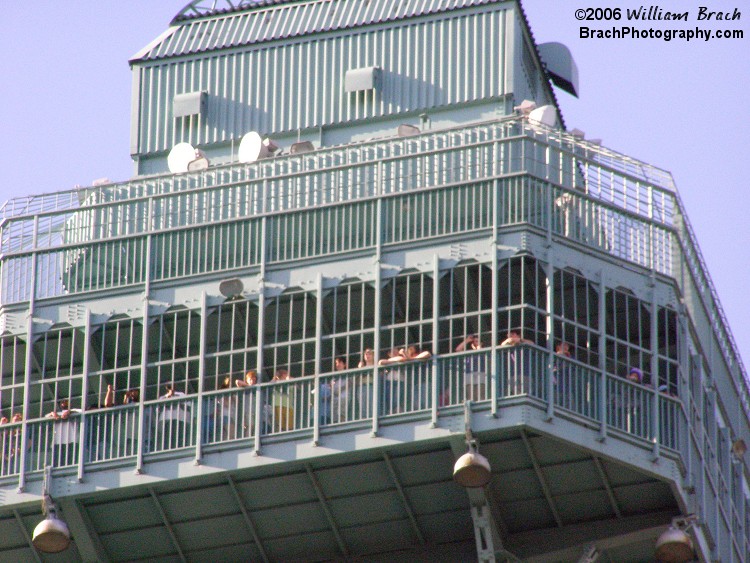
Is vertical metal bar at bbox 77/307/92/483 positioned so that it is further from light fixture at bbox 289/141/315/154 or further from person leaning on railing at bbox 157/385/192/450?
light fixture at bbox 289/141/315/154

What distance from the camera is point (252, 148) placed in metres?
47.3

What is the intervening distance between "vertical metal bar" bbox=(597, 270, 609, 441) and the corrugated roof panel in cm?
945

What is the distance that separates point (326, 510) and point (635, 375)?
19.7ft

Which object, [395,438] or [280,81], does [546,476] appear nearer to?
[395,438]

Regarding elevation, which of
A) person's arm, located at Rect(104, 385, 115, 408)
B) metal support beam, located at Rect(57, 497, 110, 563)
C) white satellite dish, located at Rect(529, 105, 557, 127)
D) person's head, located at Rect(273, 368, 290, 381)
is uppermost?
white satellite dish, located at Rect(529, 105, 557, 127)

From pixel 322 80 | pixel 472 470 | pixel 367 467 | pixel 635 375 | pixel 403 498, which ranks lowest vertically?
pixel 472 470

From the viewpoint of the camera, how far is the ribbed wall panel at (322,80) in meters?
49.3

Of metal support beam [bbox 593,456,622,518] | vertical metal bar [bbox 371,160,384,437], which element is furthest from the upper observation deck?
metal support beam [bbox 593,456,622,518]

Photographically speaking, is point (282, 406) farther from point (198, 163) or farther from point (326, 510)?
point (198, 163)

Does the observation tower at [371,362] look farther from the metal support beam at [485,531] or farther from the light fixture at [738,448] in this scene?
the light fixture at [738,448]

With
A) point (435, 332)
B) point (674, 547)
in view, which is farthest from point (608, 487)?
point (435, 332)

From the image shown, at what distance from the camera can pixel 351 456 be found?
136 feet

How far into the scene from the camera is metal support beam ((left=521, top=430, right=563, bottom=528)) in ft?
135

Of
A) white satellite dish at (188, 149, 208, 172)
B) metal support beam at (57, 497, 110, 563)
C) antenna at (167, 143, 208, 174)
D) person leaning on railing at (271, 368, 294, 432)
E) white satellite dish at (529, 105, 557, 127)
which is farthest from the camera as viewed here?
antenna at (167, 143, 208, 174)
